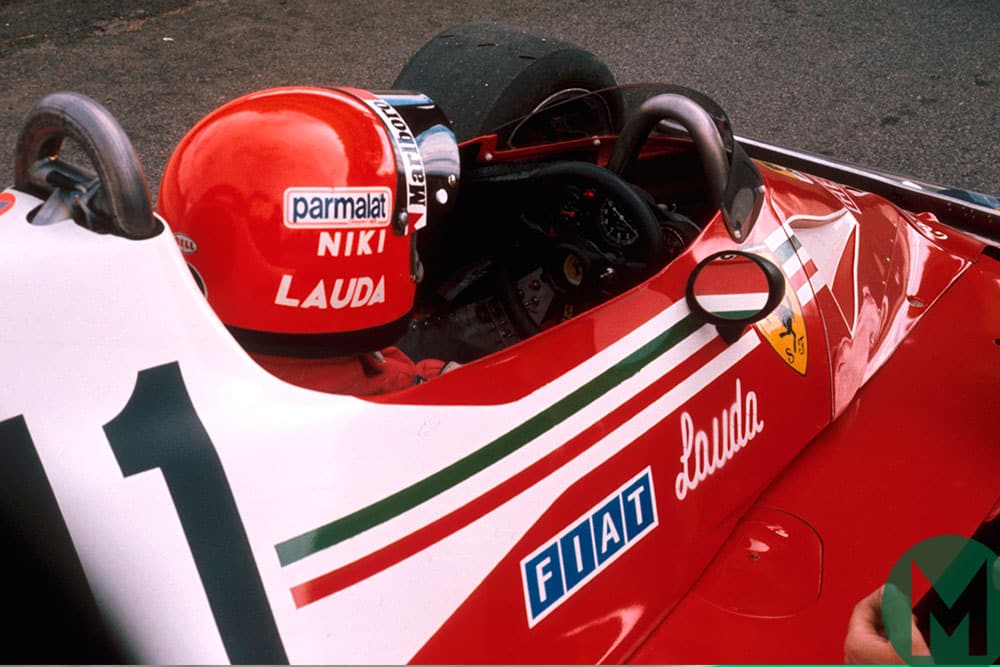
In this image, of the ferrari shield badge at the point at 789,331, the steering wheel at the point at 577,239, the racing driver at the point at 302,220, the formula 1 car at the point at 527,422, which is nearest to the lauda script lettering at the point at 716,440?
the formula 1 car at the point at 527,422

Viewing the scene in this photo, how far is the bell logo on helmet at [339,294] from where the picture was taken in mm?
1395

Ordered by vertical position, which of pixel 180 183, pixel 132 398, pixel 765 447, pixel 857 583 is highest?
pixel 180 183

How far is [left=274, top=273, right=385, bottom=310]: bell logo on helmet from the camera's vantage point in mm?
1395

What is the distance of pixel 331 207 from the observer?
1.38m

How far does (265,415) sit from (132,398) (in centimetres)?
16

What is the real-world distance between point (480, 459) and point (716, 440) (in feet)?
1.88

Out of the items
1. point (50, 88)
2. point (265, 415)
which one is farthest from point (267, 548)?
point (50, 88)

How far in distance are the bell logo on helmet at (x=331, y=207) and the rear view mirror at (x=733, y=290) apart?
610 mm

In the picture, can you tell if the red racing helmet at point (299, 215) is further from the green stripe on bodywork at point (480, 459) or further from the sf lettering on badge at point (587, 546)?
the sf lettering on badge at point (587, 546)

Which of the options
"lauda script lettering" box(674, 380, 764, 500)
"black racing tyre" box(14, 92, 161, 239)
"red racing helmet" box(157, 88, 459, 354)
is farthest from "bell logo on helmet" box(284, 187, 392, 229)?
"lauda script lettering" box(674, 380, 764, 500)

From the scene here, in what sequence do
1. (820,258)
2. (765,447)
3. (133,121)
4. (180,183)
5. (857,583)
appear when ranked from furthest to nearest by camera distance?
(133,121)
(820,258)
(765,447)
(857,583)
(180,183)

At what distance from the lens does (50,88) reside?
15.9ft

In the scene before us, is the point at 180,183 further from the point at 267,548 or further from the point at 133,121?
the point at 133,121

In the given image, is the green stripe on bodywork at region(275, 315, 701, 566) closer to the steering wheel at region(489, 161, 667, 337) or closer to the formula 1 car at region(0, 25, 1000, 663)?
the formula 1 car at region(0, 25, 1000, 663)
